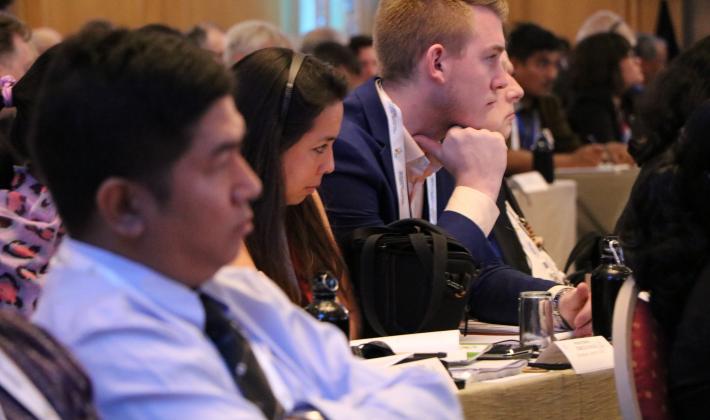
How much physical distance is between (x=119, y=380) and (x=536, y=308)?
4.12 ft

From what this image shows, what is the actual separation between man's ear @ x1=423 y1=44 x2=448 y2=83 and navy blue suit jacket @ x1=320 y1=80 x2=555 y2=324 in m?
0.17

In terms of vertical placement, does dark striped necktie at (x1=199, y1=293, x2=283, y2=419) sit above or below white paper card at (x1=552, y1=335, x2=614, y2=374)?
above

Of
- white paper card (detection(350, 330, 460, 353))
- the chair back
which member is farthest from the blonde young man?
the chair back

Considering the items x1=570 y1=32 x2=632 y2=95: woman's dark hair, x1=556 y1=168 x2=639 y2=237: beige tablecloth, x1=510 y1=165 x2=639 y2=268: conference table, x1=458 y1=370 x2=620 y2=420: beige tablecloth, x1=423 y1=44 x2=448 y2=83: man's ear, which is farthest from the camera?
x1=570 y1=32 x2=632 y2=95: woman's dark hair

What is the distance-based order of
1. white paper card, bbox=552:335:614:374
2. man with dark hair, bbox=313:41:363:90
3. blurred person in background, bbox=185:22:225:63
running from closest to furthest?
white paper card, bbox=552:335:614:374 < man with dark hair, bbox=313:41:363:90 < blurred person in background, bbox=185:22:225:63

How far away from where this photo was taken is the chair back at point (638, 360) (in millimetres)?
1848

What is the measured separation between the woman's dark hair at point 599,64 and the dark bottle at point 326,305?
6.01m

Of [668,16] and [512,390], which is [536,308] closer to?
[512,390]

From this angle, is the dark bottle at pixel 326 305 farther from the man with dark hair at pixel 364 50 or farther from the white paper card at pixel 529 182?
the man with dark hair at pixel 364 50

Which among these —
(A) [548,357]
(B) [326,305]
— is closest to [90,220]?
(B) [326,305]

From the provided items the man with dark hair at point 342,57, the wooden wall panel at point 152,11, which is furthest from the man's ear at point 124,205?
the wooden wall panel at point 152,11

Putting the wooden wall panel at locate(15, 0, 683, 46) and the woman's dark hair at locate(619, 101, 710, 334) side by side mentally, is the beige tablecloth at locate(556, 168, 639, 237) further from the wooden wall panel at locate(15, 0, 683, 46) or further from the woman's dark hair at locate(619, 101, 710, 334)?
the woman's dark hair at locate(619, 101, 710, 334)

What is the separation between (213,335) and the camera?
1.36m

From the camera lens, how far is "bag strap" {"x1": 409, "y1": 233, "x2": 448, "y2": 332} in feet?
8.50
